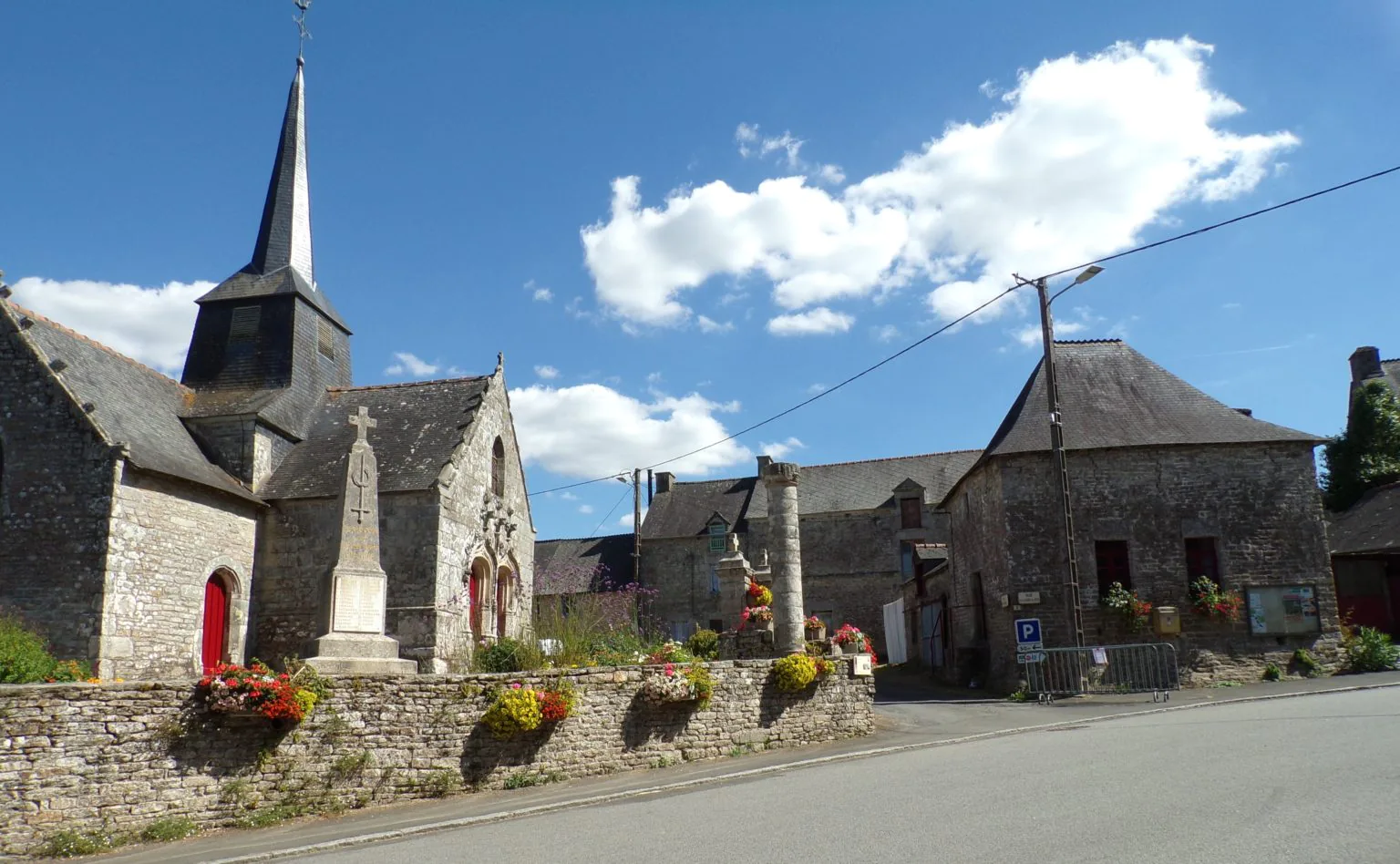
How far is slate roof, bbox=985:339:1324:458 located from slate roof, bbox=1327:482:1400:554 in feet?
23.8

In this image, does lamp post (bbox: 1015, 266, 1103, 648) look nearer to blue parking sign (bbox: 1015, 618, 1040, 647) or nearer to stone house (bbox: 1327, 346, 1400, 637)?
blue parking sign (bbox: 1015, 618, 1040, 647)

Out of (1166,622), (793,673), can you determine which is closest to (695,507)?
(1166,622)

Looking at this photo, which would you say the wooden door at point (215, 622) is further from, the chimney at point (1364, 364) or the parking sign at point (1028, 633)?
the chimney at point (1364, 364)

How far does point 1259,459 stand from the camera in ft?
61.1

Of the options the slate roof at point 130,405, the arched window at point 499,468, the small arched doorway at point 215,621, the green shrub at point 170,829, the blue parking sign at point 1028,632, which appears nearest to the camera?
the green shrub at point 170,829

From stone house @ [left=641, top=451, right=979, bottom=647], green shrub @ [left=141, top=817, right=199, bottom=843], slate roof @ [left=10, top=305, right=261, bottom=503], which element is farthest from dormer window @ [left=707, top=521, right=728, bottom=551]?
green shrub @ [left=141, top=817, right=199, bottom=843]

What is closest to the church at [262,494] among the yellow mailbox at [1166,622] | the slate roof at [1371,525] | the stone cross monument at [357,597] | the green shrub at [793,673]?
the stone cross monument at [357,597]

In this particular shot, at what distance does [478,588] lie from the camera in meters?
20.3

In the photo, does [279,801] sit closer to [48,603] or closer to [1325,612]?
[48,603]

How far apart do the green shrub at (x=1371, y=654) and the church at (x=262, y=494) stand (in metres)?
16.7

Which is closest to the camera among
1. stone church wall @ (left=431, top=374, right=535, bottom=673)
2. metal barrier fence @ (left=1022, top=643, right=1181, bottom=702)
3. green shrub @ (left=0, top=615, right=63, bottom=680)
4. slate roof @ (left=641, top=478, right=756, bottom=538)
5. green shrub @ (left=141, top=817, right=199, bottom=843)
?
green shrub @ (left=141, top=817, right=199, bottom=843)

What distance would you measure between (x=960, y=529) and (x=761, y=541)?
44.1ft

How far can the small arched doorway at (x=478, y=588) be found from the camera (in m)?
20.1

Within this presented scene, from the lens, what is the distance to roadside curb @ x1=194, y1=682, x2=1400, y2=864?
7.63 m
